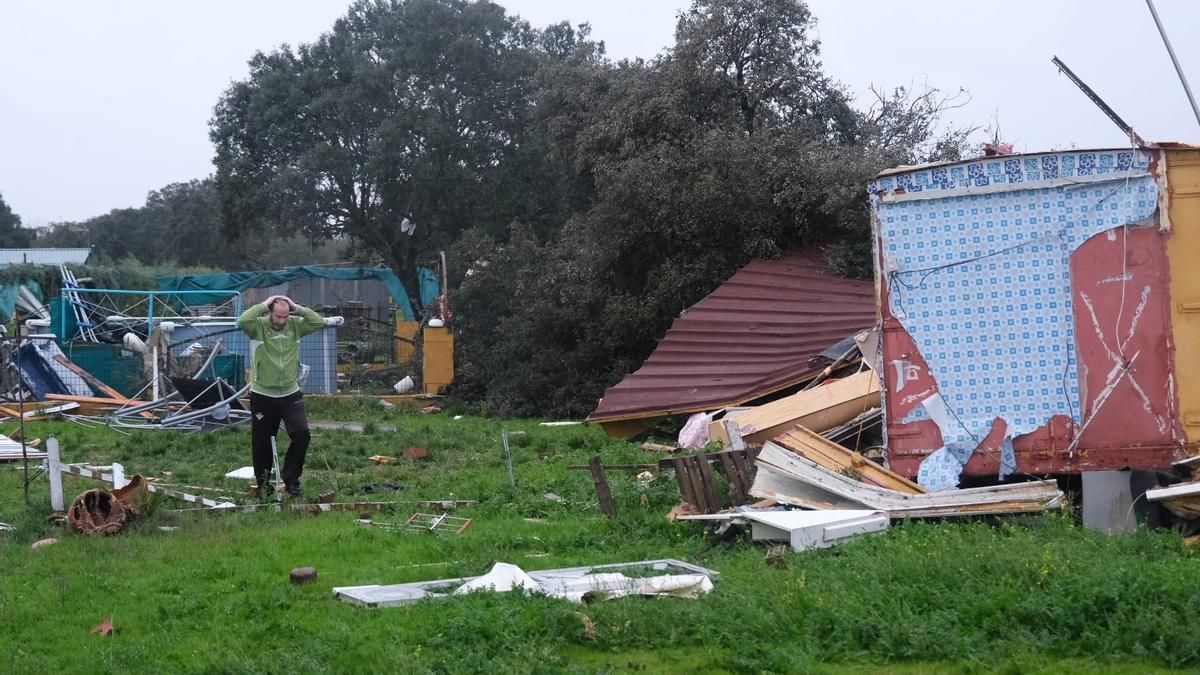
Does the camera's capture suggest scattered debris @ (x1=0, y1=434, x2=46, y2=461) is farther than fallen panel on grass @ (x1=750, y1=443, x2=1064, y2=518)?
Yes

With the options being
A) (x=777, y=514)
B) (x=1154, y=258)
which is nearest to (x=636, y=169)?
(x=1154, y=258)

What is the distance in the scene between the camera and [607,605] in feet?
20.6

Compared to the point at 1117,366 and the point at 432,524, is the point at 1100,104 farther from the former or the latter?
the point at 432,524

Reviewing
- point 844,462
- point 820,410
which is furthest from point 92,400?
point 844,462

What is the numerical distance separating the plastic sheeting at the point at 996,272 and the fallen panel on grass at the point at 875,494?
3.66 ft

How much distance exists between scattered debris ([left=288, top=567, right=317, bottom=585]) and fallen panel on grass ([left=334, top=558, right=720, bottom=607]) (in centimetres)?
30

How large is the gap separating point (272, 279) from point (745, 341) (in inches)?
890

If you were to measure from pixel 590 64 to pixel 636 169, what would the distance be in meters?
6.96

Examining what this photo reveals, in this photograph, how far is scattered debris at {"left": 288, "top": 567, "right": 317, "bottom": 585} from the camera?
739cm

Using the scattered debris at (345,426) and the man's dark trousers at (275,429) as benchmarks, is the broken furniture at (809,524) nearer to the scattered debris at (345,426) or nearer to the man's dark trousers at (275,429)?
the man's dark trousers at (275,429)

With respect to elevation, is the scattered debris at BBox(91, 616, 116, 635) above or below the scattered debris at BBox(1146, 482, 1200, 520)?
below

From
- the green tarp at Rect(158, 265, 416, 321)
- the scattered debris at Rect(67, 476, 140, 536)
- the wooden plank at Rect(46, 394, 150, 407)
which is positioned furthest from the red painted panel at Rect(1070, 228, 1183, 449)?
the green tarp at Rect(158, 265, 416, 321)

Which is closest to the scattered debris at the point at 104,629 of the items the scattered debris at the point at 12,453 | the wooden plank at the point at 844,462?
the wooden plank at the point at 844,462

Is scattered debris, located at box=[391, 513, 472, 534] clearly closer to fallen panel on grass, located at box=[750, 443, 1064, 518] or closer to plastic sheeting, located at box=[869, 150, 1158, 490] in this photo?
fallen panel on grass, located at box=[750, 443, 1064, 518]
